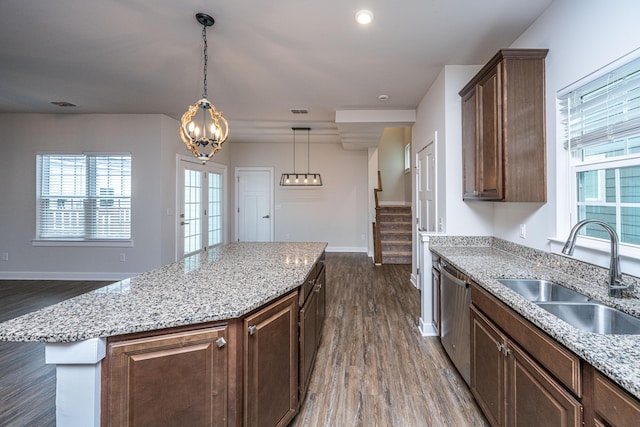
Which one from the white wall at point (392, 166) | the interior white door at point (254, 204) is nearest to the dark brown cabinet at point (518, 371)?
the interior white door at point (254, 204)

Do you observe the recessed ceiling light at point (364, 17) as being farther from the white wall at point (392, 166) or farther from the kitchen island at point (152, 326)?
the white wall at point (392, 166)

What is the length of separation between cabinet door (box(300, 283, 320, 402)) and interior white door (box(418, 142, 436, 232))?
1.94m

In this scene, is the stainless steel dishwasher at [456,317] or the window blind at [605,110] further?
the stainless steel dishwasher at [456,317]

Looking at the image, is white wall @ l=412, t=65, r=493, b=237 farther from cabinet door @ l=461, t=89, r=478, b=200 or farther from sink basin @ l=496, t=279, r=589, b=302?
sink basin @ l=496, t=279, r=589, b=302

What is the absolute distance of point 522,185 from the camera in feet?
7.02

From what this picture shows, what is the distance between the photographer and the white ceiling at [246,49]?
219cm

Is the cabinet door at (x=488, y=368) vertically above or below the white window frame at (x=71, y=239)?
below

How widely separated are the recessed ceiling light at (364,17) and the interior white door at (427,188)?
1.66 m

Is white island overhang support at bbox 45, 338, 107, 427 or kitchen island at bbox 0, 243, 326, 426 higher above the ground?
kitchen island at bbox 0, 243, 326, 426

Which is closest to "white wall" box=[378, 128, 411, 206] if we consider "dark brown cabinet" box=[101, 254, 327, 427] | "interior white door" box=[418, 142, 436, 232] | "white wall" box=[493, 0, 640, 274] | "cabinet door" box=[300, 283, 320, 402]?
"interior white door" box=[418, 142, 436, 232]

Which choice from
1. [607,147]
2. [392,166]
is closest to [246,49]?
[607,147]

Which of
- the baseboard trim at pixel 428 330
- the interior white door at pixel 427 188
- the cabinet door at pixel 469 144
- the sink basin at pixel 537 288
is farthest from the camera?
the interior white door at pixel 427 188

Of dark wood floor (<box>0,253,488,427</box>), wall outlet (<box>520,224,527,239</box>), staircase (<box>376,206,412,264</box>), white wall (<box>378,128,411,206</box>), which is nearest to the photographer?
dark wood floor (<box>0,253,488,427</box>)

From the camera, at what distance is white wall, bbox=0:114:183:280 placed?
15.7ft
